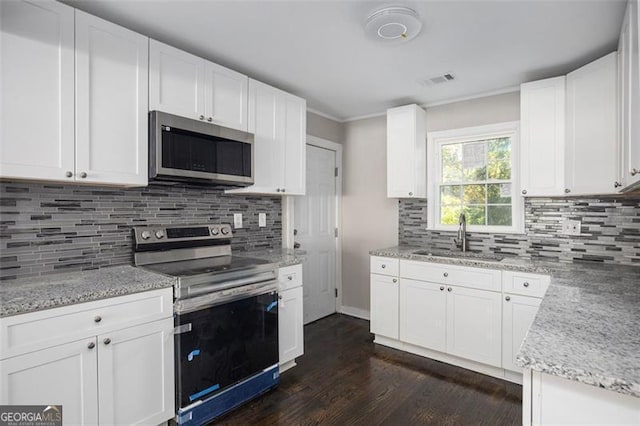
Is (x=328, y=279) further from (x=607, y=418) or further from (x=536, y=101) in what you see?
(x=607, y=418)

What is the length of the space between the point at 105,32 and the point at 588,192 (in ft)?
10.4

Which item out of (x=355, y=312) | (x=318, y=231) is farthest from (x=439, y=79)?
(x=355, y=312)

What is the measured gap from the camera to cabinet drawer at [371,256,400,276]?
3.15 metres

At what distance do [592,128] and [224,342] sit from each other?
2.80 meters

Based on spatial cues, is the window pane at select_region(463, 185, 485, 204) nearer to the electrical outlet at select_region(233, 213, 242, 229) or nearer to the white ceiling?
the white ceiling

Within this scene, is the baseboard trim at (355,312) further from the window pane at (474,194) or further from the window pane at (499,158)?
the window pane at (499,158)

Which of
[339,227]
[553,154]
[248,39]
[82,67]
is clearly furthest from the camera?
[339,227]

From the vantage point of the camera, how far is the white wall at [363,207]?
386cm

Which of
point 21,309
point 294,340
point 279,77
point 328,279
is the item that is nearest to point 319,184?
point 328,279

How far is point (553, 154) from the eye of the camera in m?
2.61

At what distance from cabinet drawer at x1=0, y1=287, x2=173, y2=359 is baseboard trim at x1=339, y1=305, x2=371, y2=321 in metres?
2.55

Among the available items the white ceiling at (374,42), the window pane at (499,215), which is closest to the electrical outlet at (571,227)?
the window pane at (499,215)

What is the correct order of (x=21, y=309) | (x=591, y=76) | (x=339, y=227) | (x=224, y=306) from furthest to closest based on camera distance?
(x=339, y=227) < (x=591, y=76) < (x=224, y=306) < (x=21, y=309)

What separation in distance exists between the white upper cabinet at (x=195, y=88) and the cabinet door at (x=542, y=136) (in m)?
2.19
